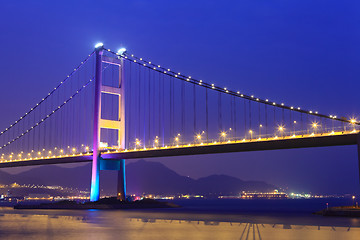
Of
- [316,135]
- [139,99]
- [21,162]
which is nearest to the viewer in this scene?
[316,135]

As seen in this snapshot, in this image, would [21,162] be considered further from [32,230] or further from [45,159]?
[32,230]

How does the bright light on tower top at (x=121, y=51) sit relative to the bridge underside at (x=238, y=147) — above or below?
above

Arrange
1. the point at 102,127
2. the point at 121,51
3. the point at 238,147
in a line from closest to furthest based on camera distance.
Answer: the point at 238,147 < the point at 102,127 < the point at 121,51

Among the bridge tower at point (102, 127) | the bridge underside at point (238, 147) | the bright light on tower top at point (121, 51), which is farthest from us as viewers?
the bright light on tower top at point (121, 51)

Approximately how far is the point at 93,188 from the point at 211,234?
118 feet

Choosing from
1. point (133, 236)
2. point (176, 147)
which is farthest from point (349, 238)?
point (176, 147)

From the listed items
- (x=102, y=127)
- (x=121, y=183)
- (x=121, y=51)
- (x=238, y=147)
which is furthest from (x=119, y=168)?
(x=238, y=147)

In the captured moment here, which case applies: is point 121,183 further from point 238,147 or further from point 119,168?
point 238,147

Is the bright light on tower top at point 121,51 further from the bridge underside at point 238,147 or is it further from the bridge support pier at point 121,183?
the bridge support pier at point 121,183

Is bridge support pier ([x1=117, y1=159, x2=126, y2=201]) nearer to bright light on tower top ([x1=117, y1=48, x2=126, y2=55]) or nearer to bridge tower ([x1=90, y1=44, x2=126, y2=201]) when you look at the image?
bridge tower ([x1=90, y1=44, x2=126, y2=201])

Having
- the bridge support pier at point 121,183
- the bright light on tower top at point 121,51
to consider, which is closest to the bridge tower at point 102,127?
the bridge support pier at point 121,183

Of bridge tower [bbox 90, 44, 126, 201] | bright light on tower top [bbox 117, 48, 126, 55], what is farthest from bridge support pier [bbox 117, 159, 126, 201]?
bright light on tower top [bbox 117, 48, 126, 55]

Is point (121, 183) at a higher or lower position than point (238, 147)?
lower

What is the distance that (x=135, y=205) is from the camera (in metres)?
58.5
